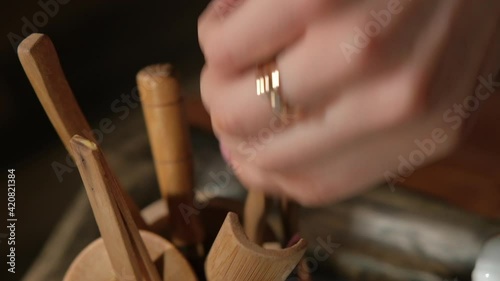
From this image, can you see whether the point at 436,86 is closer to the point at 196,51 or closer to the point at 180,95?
the point at 180,95

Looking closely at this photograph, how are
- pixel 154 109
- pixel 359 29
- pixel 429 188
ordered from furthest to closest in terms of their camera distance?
pixel 429 188 → pixel 154 109 → pixel 359 29

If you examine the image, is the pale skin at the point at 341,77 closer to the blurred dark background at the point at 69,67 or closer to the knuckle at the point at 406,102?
Result: the knuckle at the point at 406,102

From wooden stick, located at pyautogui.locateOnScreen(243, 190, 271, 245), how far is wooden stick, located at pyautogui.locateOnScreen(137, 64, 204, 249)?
35 mm

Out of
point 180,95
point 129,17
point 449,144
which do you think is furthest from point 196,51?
point 449,144

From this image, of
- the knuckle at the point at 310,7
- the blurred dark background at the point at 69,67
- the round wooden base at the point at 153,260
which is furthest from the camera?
the blurred dark background at the point at 69,67

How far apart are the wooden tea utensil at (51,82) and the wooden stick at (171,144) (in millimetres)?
41

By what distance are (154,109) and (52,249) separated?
0.13 metres

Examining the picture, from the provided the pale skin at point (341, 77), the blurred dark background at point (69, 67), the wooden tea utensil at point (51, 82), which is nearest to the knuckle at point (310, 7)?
the pale skin at point (341, 77)

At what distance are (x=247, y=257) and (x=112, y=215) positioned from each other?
55 mm

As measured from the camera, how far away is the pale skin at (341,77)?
17cm

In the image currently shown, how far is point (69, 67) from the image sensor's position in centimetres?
44

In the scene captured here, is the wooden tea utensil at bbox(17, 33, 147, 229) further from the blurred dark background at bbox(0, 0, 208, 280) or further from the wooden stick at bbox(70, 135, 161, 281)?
the blurred dark background at bbox(0, 0, 208, 280)

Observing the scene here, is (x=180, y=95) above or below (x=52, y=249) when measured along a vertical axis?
above

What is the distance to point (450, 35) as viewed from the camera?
0.18m
